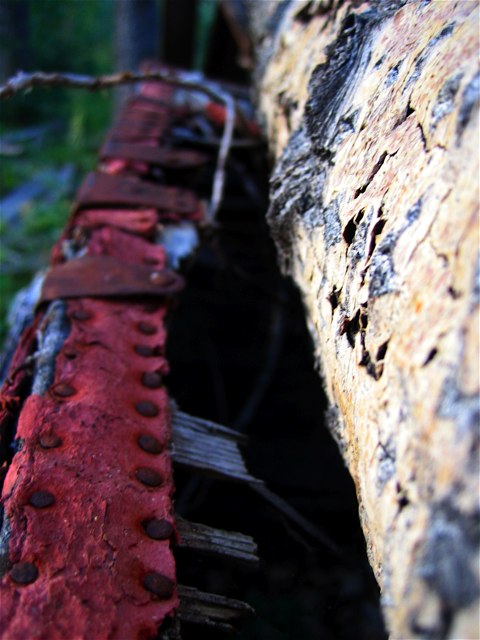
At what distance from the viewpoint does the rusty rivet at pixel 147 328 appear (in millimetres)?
1697

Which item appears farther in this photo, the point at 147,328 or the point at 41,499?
the point at 147,328

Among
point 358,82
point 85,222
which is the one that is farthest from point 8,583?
point 85,222

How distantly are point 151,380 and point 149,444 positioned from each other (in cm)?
23

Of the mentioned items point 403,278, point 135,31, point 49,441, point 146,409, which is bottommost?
point 49,441

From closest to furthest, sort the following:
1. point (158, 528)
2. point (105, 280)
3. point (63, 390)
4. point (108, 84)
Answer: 1. point (158, 528)
2. point (63, 390)
3. point (105, 280)
4. point (108, 84)

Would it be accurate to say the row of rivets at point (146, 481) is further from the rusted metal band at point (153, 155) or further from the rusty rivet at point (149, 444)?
the rusted metal band at point (153, 155)

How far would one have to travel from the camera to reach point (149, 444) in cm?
132

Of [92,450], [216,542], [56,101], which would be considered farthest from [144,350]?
[56,101]

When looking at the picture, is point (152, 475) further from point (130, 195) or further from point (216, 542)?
point (130, 195)

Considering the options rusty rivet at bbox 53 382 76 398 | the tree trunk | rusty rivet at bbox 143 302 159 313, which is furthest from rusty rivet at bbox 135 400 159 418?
the tree trunk

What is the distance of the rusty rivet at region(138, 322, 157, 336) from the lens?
170 centimetres

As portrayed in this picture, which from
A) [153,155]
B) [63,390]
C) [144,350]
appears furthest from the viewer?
[153,155]

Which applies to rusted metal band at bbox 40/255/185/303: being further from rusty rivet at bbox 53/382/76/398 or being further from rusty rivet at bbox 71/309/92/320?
rusty rivet at bbox 53/382/76/398

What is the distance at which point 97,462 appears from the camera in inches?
47.4
